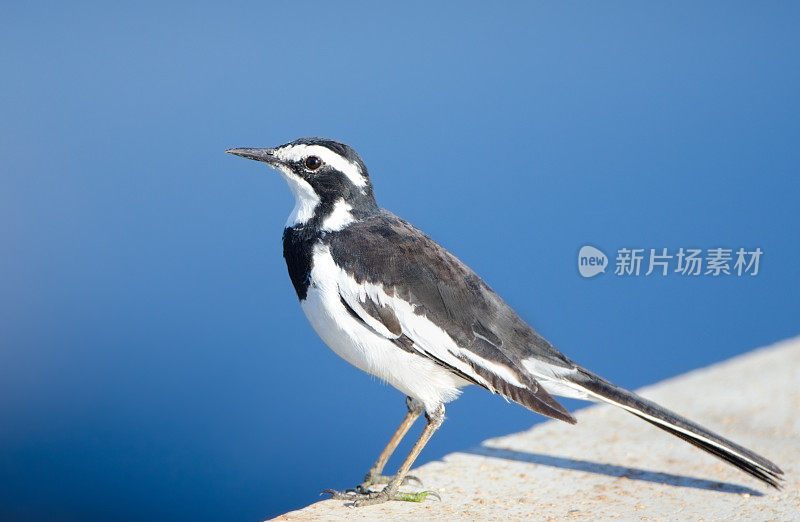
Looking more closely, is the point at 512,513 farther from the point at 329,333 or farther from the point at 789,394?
the point at 789,394

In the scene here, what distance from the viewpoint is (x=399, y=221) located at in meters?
A: 4.13

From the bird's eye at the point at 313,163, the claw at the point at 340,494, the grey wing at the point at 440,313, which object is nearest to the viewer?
the grey wing at the point at 440,313

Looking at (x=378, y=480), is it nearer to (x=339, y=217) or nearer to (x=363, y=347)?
(x=363, y=347)

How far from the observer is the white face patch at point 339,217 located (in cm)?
392

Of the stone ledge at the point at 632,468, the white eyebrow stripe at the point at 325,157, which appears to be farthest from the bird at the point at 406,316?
the stone ledge at the point at 632,468

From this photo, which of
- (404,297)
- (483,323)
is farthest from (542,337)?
(404,297)

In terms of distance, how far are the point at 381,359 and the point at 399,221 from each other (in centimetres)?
71

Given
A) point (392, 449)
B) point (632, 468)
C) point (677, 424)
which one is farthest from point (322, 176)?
point (632, 468)

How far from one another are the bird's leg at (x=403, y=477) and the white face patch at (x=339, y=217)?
908mm

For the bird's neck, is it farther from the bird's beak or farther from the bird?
the bird's beak

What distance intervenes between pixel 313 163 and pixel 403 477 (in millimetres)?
1471

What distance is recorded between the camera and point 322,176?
397cm

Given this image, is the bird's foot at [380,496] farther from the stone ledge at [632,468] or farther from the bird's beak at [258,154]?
the bird's beak at [258,154]

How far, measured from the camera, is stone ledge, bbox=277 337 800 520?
12.8 ft
